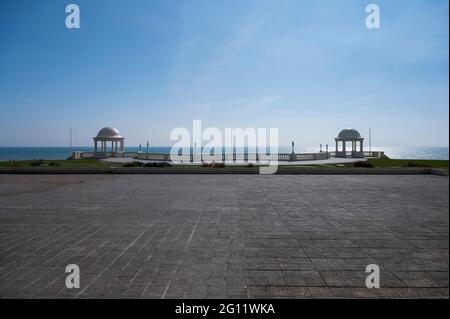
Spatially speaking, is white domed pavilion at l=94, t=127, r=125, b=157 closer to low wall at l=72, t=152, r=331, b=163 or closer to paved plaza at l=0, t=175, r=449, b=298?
low wall at l=72, t=152, r=331, b=163

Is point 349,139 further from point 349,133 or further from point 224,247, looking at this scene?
point 224,247

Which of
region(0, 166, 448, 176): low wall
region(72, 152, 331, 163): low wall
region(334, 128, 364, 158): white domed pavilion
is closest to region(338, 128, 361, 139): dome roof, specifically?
region(334, 128, 364, 158): white domed pavilion

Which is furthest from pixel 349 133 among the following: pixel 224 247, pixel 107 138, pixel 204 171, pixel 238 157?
pixel 224 247

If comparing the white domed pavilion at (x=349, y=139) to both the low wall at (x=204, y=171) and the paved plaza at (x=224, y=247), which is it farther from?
the paved plaza at (x=224, y=247)

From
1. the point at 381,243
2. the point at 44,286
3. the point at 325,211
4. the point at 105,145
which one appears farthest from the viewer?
the point at 105,145

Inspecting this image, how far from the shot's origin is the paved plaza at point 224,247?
12.1 feet

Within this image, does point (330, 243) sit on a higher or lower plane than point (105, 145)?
lower

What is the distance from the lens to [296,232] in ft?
20.1

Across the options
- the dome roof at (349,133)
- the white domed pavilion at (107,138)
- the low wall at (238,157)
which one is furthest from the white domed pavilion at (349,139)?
the white domed pavilion at (107,138)

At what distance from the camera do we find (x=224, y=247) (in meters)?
5.20

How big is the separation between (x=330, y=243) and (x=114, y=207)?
6.35 meters

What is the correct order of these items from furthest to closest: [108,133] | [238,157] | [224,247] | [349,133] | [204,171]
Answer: [349,133] < [108,133] < [238,157] < [204,171] < [224,247]

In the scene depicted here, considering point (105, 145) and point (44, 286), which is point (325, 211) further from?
point (105, 145)
